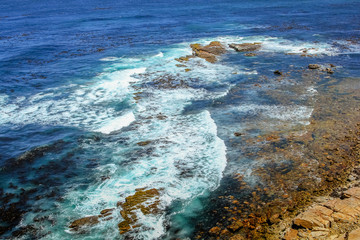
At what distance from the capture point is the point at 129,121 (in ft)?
62.8

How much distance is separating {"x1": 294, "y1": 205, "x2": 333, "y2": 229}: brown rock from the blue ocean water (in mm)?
3700

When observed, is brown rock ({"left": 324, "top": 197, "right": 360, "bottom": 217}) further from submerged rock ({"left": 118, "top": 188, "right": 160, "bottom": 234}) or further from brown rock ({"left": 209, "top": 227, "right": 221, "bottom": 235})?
submerged rock ({"left": 118, "top": 188, "right": 160, "bottom": 234})

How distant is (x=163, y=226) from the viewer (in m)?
10.4

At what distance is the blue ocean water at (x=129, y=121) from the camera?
11703mm

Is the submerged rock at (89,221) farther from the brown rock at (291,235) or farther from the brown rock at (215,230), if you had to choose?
the brown rock at (291,235)

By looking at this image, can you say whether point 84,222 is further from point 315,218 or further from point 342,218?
point 342,218

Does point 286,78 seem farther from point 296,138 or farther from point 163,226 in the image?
point 163,226

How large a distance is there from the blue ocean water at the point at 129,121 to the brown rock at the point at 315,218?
3700 millimetres

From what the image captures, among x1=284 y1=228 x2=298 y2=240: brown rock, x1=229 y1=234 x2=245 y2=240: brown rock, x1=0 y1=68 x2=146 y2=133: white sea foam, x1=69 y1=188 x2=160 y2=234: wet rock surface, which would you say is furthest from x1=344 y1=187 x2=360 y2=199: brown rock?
x1=0 y1=68 x2=146 y2=133: white sea foam

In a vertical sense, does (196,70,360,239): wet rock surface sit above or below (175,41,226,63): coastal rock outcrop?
below

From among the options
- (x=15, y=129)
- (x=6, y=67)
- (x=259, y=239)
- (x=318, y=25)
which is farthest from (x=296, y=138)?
(x=318, y=25)

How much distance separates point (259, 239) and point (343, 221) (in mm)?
2784

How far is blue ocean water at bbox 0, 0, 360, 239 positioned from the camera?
11.7m

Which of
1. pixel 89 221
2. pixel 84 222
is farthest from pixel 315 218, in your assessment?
pixel 84 222
